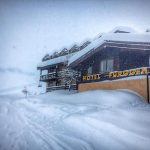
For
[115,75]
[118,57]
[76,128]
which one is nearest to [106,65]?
[118,57]

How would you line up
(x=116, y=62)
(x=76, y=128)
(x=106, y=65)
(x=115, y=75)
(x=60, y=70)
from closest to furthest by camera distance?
1. (x=76, y=128)
2. (x=115, y=75)
3. (x=116, y=62)
4. (x=106, y=65)
5. (x=60, y=70)

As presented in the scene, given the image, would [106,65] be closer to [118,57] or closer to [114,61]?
[114,61]

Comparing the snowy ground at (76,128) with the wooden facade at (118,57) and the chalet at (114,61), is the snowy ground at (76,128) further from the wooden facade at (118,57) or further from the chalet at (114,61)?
the wooden facade at (118,57)

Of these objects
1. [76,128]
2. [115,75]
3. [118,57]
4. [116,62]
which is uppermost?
[118,57]

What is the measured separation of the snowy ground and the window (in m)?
5.80

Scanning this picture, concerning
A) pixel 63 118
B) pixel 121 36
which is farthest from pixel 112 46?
pixel 63 118

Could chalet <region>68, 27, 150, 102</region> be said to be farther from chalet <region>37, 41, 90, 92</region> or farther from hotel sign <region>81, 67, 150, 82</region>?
chalet <region>37, 41, 90, 92</region>

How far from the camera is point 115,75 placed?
16.0 m

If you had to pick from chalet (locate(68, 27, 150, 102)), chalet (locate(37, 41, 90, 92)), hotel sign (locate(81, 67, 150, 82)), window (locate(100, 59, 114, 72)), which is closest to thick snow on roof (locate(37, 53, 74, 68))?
chalet (locate(37, 41, 90, 92))

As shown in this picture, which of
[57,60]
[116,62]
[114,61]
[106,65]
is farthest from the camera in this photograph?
[57,60]

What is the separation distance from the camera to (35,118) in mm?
10195

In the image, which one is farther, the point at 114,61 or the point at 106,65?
the point at 106,65

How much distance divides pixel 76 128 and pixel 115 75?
8.42 meters

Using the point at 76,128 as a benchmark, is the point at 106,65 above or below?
above
